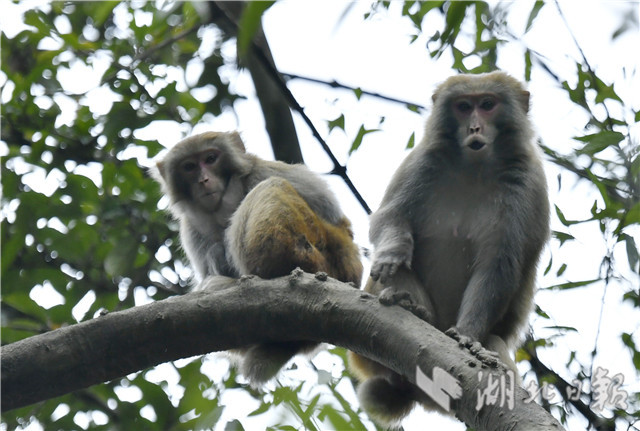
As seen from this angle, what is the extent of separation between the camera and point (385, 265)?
584 centimetres

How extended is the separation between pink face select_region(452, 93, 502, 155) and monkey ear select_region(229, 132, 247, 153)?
82.5 inches

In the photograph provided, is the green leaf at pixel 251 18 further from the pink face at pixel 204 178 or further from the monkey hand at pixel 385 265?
the pink face at pixel 204 178

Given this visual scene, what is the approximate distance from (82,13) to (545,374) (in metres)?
6.39

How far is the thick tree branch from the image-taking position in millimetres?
4965

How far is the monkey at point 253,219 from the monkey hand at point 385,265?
55 cm

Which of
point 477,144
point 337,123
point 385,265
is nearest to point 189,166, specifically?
point 337,123

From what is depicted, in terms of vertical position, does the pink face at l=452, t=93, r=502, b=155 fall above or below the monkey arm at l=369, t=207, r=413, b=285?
above

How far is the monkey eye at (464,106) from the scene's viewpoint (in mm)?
6504

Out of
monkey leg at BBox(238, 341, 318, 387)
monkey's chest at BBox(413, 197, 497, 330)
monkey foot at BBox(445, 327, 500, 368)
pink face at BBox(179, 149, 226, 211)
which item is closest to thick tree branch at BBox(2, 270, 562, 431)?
monkey foot at BBox(445, 327, 500, 368)

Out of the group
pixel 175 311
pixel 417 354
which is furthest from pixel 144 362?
pixel 417 354

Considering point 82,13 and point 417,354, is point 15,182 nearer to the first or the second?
point 82,13

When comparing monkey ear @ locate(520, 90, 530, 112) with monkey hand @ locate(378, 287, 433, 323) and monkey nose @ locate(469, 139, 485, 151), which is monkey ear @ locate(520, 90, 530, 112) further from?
monkey hand @ locate(378, 287, 433, 323)

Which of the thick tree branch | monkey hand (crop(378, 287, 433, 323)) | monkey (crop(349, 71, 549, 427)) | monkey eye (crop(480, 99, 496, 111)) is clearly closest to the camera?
the thick tree branch

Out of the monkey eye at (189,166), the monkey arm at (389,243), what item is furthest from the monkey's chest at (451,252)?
the monkey eye at (189,166)
